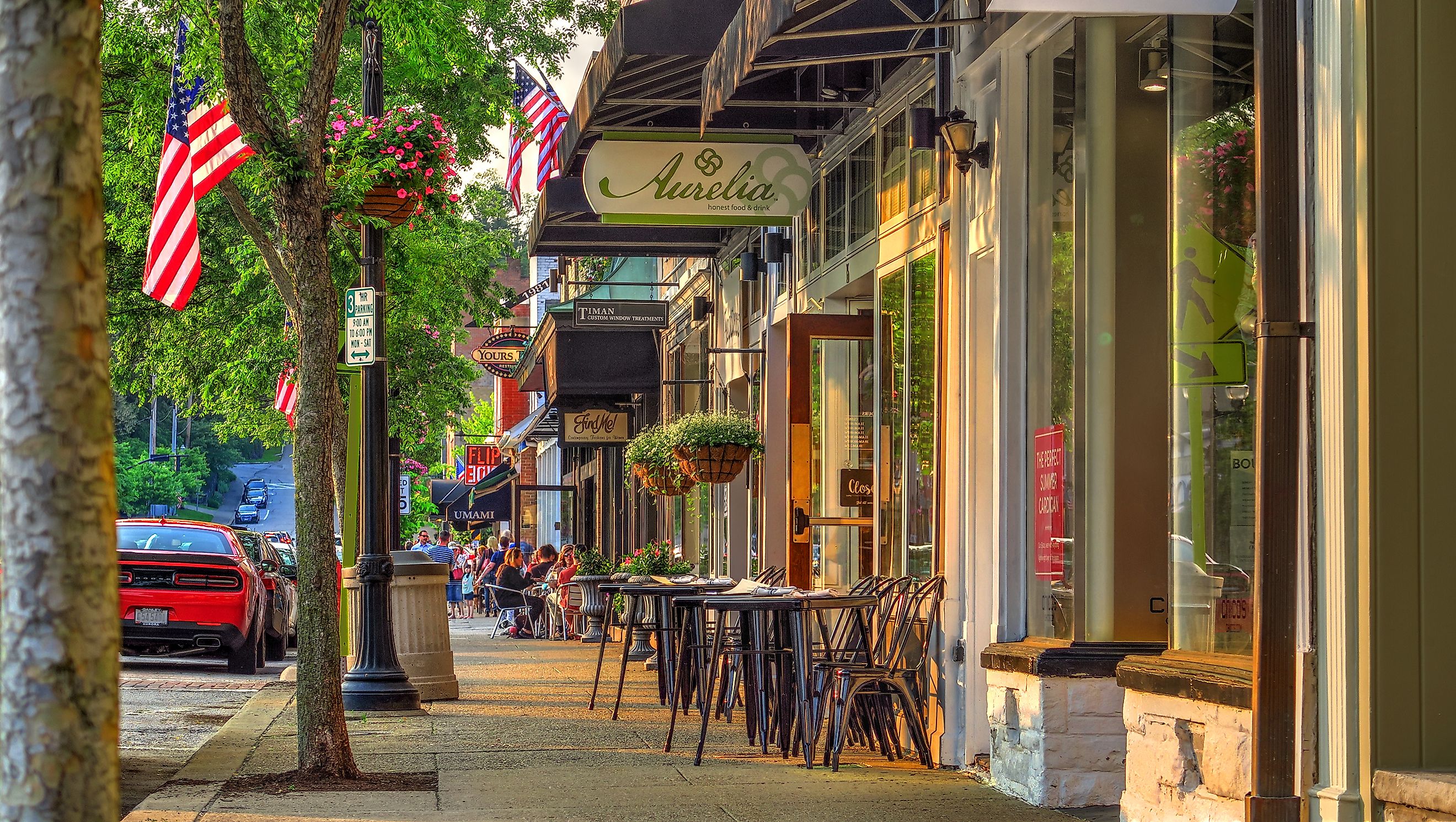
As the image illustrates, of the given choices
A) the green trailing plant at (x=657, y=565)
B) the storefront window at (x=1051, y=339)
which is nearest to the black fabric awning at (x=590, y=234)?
the green trailing plant at (x=657, y=565)

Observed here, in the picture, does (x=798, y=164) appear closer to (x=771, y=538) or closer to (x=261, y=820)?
(x=771, y=538)

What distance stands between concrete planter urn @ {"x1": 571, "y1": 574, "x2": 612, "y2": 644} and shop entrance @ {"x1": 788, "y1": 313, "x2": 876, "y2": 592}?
4.70m

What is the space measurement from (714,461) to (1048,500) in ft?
19.9

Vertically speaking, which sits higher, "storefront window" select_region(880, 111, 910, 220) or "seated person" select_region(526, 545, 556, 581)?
"storefront window" select_region(880, 111, 910, 220)

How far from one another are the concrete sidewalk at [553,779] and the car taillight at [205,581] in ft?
14.0

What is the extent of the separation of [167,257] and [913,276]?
5.03m

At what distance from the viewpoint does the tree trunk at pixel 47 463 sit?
267 centimetres

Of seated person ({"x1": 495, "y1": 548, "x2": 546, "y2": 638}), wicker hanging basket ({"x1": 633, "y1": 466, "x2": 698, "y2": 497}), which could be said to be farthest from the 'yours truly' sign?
wicker hanging basket ({"x1": 633, "y1": 466, "x2": 698, "y2": 497})

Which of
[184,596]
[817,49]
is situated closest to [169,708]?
[184,596]

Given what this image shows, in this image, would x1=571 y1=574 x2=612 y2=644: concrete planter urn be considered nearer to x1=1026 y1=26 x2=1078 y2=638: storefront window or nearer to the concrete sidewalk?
the concrete sidewalk

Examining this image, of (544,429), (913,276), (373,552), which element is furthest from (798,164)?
→ (544,429)

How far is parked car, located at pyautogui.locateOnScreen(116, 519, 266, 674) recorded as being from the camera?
16.2m

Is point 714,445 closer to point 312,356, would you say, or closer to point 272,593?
point 312,356

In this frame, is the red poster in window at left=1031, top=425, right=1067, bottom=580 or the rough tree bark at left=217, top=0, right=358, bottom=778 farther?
the rough tree bark at left=217, top=0, right=358, bottom=778
